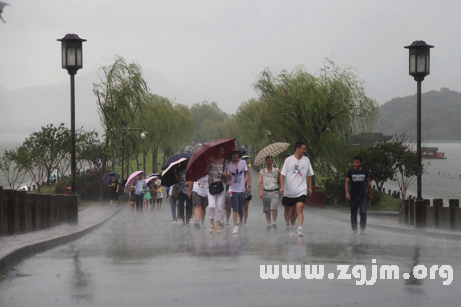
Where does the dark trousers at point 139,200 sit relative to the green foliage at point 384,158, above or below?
below

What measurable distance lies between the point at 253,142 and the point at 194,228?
52.6 meters

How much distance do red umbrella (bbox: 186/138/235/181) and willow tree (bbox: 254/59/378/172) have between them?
752 inches

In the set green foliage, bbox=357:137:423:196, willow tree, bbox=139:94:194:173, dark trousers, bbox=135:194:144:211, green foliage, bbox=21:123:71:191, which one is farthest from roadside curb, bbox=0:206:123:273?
willow tree, bbox=139:94:194:173

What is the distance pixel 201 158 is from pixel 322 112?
20.1 metres

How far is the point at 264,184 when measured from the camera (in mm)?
12719

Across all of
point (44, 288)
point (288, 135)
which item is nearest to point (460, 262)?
point (44, 288)

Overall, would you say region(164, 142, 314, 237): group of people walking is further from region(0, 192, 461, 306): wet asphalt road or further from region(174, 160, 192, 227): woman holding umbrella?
region(0, 192, 461, 306): wet asphalt road

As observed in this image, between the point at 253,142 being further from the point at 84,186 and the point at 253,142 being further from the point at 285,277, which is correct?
the point at 285,277

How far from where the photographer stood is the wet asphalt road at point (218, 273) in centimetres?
552

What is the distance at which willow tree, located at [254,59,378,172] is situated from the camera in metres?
31.6

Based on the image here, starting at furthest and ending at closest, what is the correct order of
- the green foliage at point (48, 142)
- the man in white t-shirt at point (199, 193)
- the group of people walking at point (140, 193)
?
1. the green foliage at point (48, 142)
2. the group of people walking at point (140, 193)
3. the man in white t-shirt at point (199, 193)

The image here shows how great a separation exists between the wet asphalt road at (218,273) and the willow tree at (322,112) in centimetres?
2112

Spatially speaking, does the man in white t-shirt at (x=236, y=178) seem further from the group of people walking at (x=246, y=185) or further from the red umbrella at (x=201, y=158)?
the red umbrella at (x=201, y=158)

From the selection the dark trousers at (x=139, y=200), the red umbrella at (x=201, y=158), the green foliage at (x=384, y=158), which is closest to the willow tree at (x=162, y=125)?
the green foliage at (x=384, y=158)
